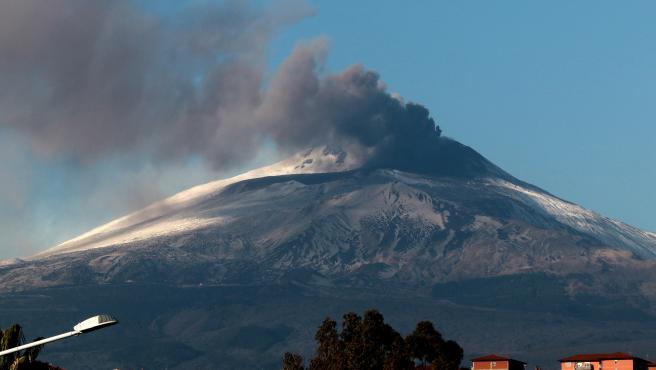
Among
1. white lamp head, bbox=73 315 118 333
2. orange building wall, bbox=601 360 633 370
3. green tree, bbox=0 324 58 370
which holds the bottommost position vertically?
orange building wall, bbox=601 360 633 370

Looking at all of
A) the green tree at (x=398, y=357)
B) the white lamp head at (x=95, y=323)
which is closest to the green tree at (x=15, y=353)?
the white lamp head at (x=95, y=323)

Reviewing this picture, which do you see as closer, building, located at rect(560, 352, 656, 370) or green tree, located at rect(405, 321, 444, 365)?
green tree, located at rect(405, 321, 444, 365)

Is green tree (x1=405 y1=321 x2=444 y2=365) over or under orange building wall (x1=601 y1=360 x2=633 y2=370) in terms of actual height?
over

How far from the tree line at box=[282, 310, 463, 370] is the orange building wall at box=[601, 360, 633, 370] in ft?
85.4

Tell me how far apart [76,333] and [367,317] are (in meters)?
107

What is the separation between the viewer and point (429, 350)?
166125 millimetres

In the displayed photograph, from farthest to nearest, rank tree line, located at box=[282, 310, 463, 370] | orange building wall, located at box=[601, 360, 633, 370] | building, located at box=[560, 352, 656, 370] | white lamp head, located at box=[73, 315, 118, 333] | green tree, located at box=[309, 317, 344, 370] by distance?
building, located at box=[560, 352, 656, 370]
orange building wall, located at box=[601, 360, 633, 370]
green tree, located at box=[309, 317, 344, 370]
tree line, located at box=[282, 310, 463, 370]
white lamp head, located at box=[73, 315, 118, 333]

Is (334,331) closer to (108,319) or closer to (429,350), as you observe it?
(429,350)

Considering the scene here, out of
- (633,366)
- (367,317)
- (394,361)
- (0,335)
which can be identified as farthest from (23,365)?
(633,366)

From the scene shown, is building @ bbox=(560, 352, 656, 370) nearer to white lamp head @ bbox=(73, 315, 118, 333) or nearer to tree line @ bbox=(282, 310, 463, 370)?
tree line @ bbox=(282, 310, 463, 370)

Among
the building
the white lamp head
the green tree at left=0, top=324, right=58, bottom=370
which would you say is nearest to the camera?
the white lamp head

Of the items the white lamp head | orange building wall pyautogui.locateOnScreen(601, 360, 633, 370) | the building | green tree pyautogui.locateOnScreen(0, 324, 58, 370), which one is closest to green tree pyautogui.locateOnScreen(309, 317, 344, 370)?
the building

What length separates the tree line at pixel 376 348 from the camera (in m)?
149

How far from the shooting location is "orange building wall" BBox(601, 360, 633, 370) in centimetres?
18350
